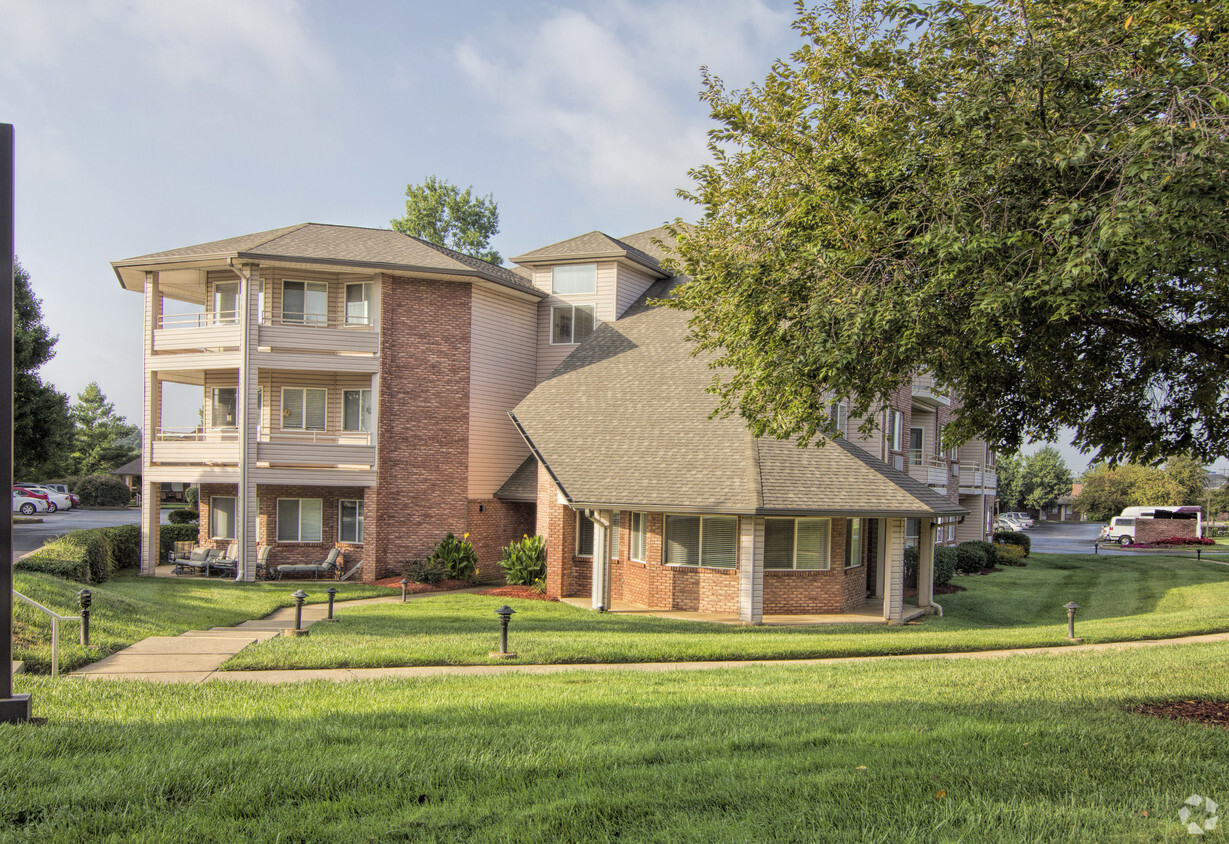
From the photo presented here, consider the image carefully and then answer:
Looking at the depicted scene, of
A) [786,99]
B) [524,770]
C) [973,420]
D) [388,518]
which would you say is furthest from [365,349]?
[524,770]

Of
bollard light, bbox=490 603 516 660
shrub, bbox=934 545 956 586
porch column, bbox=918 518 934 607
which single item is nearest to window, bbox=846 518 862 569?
porch column, bbox=918 518 934 607

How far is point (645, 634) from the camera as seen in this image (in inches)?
621

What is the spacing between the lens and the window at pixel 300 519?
25844 millimetres

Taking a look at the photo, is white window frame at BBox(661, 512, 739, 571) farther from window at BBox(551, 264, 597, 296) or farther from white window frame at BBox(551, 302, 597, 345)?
window at BBox(551, 264, 597, 296)

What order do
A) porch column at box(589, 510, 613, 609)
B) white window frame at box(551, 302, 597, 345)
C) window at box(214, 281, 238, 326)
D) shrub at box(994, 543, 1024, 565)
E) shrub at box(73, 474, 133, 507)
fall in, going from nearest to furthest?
porch column at box(589, 510, 613, 609)
window at box(214, 281, 238, 326)
white window frame at box(551, 302, 597, 345)
shrub at box(994, 543, 1024, 565)
shrub at box(73, 474, 133, 507)

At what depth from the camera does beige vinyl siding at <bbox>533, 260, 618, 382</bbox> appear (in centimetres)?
2784

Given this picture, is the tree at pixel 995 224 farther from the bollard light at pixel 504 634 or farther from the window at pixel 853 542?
the window at pixel 853 542

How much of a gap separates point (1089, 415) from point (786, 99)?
620cm

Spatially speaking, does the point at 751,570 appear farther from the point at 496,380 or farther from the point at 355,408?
the point at 355,408

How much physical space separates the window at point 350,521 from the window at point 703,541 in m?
10.9

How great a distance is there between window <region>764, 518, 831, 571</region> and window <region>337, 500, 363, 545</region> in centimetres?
1317

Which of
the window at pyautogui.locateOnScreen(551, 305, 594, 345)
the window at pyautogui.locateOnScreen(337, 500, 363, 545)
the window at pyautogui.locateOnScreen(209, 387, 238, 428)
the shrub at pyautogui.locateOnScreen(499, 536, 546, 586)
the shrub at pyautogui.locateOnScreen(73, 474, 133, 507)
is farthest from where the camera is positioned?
the shrub at pyautogui.locateOnScreen(73, 474, 133, 507)

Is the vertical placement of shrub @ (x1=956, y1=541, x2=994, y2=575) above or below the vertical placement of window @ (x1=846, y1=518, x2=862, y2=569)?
below

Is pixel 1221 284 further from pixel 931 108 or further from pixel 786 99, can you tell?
pixel 786 99
